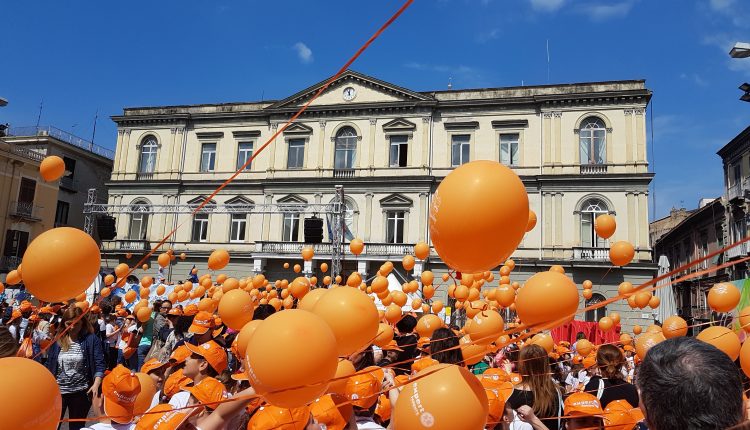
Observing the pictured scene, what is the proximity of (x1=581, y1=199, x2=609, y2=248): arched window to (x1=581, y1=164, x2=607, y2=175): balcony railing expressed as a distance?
1.34m

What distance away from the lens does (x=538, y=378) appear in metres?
3.57

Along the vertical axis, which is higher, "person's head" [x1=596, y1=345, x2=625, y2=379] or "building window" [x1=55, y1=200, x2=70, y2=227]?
"building window" [x1=55, y1=200, x2=70, y2=227]

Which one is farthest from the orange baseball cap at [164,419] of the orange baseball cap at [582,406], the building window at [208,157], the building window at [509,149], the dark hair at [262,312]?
the building window at [208,157]

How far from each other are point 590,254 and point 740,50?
1565cm

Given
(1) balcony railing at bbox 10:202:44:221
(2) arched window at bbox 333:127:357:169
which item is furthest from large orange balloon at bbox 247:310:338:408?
(1) balcony railing at bbox 10:202:44:221

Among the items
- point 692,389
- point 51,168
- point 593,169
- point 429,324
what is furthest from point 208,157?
point 692,389

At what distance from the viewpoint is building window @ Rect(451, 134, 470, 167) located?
84.6ft

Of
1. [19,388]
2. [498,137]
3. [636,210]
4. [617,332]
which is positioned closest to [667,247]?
[636,210]

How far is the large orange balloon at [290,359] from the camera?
7.04ft

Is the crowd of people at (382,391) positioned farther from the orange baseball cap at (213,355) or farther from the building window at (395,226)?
the building window at (395,226)

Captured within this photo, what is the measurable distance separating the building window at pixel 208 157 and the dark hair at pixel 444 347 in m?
26.3

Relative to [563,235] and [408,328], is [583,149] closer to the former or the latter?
[563,235]

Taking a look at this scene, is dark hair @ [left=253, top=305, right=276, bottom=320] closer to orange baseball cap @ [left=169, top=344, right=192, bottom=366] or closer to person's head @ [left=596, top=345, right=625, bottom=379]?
orange baseball cap @ [left=169, top=344, right=192, bottom=366]

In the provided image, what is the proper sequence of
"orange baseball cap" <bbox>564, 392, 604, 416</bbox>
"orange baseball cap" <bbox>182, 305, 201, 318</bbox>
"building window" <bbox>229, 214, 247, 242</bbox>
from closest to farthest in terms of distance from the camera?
"orange baseball cap" <bbox>564, 392, 604, 416</bbox> → "orange baseball cap" <bbox>182, 305, 201, 318</bbox> → "building window" <bbox>229, 214, 247, 242</bbox>
